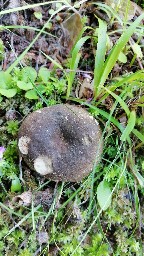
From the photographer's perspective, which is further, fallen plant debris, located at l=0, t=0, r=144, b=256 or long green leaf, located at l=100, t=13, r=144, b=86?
fallen plant debris, located at l=0, t=0, r=144, b=256

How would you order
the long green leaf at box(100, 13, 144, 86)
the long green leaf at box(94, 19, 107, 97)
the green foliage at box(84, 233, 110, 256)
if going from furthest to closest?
the green foliage at box(84, 233, 110, 256), the long green leaf at box(94, 19, 107, 97), the long green leaf at box(100, 13, 144, 86)

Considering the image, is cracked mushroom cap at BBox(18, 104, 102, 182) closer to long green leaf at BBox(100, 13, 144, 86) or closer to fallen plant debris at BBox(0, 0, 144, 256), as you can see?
fallen plant debris at BBox(0, 0, 144, 256)

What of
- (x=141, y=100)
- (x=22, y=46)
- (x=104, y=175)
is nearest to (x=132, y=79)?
(x=141, y=100)

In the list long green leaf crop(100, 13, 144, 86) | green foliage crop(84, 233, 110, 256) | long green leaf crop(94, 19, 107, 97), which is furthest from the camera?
green foliage crop(84, 233, 110, 256)

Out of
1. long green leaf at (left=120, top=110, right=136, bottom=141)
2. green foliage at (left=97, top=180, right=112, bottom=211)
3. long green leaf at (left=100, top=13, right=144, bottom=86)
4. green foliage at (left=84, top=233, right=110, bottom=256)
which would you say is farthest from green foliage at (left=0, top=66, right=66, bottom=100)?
green foliage at (left=84, top=233, right=110, bottom=256)

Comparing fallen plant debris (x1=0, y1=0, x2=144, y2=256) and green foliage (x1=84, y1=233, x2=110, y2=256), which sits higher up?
fallen plant debris (x1=0, y1=0, x2=144, y2=256)

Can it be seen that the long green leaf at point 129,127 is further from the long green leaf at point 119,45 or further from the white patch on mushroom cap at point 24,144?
the white patch on mushroom cap at point 24,144

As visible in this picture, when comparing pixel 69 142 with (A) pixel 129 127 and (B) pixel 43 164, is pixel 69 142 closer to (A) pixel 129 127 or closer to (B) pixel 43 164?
(B) pixel 43 164

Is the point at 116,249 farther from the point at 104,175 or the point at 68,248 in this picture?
the point at 104,175
